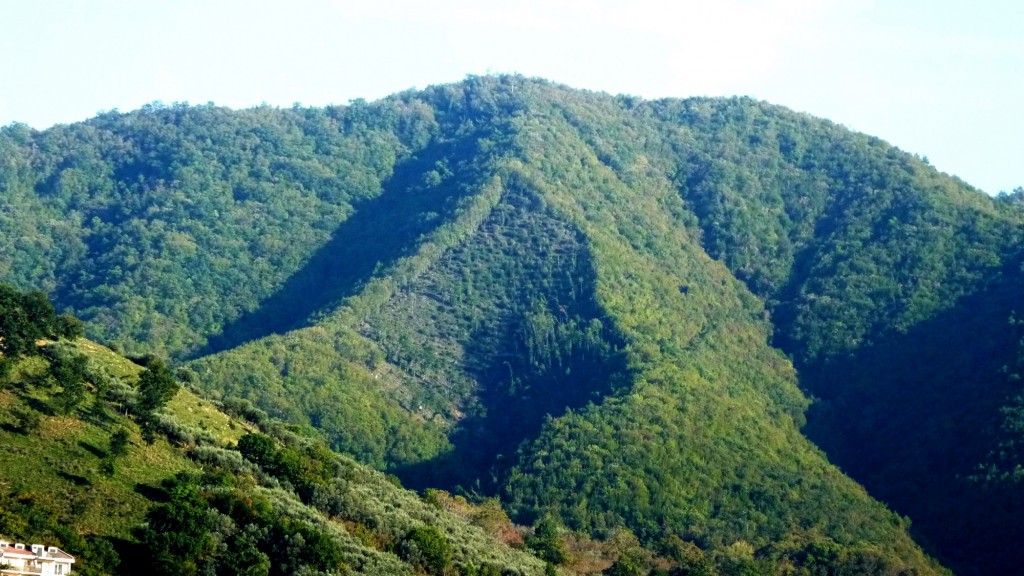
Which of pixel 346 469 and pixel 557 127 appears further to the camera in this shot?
pixel 557 127

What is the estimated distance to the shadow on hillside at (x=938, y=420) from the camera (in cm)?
10050

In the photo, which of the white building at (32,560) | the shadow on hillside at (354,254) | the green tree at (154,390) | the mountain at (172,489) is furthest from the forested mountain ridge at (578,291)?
the white building at (32,560)

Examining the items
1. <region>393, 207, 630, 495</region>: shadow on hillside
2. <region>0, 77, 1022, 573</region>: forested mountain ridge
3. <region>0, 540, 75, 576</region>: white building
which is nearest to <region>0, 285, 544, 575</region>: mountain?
<region>0, 540, 75, 576</region>: white building

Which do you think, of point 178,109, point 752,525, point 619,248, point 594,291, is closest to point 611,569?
point 752,525

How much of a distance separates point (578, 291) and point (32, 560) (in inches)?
3473

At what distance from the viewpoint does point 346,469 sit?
2837 inches

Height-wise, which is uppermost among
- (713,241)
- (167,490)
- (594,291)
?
(713,241)

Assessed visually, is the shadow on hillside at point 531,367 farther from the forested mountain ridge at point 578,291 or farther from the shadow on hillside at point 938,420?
the shadow on hillside at point 938,420

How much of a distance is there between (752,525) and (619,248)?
4649 cm

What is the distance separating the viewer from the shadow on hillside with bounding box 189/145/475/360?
139 meters

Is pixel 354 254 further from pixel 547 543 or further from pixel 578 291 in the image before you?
pixel 547 543

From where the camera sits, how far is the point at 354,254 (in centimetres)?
15112

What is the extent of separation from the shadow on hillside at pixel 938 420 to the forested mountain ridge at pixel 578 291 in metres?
0.29

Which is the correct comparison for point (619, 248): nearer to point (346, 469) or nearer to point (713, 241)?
point (713, 241)
